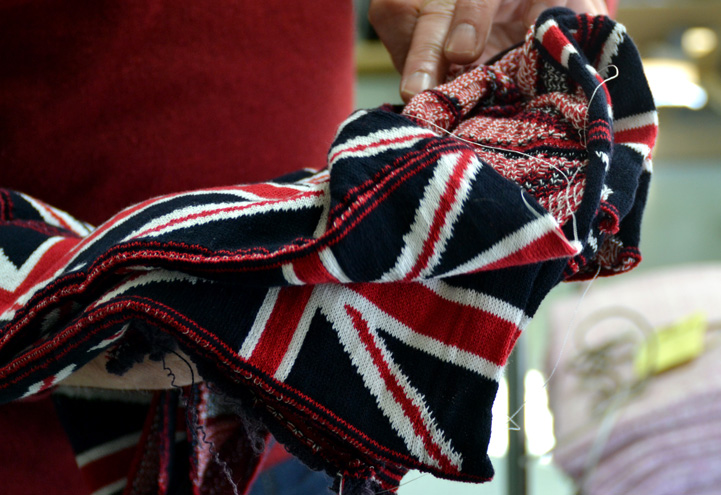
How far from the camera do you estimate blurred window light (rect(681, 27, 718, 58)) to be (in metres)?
1.20

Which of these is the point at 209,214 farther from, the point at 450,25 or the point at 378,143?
the point at 450,25

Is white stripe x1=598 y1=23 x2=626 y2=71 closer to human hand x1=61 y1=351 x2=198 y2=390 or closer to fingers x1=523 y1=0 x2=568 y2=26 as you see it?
fingers x1=523 y1=0 x2=568 y2=26

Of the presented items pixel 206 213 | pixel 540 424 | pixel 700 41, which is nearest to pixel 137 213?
pixel 206 213

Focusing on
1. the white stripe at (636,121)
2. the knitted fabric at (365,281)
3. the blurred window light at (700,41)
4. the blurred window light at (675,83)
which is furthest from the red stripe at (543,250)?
the blurred window light at (700,41)

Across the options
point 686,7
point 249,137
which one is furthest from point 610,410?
point 686,7

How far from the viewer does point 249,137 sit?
414mm

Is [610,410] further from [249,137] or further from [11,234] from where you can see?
[11,234]

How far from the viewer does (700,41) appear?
47.4 inches

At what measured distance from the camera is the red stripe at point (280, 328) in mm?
230

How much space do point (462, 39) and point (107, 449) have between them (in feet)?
A: 0.99

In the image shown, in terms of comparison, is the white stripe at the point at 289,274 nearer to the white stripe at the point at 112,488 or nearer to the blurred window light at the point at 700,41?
the white stripe at the point at 112,488

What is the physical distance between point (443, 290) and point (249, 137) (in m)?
0.22

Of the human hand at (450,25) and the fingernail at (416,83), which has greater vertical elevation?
the human hand at (450,25)

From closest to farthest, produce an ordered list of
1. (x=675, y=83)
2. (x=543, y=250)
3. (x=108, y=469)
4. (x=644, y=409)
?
(x=543, y=250) → (x=108, y=469) → (x=644, y=409) → (x=675, y=83)
